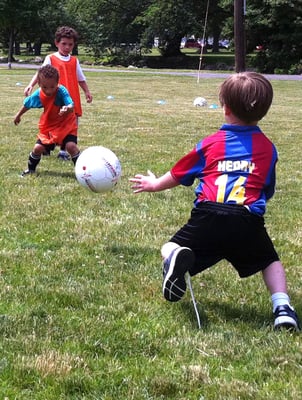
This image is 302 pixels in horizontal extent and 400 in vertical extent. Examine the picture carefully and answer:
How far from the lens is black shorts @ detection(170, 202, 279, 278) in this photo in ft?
11.0

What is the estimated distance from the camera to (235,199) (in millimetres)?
3371

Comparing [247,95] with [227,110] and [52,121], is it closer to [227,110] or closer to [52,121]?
[227,110]

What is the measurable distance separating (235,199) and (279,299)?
618mm

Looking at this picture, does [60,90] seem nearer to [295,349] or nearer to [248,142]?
[248,142]

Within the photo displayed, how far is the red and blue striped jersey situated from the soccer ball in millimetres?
1387

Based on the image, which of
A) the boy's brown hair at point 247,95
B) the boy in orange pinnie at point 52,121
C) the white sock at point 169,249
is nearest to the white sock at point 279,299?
the white sock at point 169,249

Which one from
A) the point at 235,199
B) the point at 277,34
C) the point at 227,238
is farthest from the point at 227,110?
the point at 277,34

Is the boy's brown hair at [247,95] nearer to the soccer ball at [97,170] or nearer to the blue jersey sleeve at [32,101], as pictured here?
the soccer ball at [97,170]

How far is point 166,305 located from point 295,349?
0.88 m

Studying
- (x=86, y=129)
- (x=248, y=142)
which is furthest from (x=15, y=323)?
(x=86, y=129)

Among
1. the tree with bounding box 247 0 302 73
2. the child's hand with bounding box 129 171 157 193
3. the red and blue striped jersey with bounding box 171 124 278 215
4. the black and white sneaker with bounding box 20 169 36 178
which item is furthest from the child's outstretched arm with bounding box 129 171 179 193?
the tree with bounding box 247 0 302 73

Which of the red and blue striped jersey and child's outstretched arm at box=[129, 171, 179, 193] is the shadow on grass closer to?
the red and blue striped jersey

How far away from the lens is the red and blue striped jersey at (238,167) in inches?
133

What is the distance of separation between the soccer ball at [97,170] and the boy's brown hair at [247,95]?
160 cm
